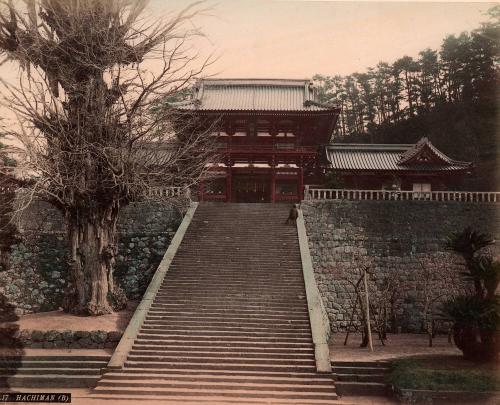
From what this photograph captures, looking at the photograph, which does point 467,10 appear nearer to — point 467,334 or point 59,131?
point 467,334

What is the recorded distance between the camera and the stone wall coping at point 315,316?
10.9m

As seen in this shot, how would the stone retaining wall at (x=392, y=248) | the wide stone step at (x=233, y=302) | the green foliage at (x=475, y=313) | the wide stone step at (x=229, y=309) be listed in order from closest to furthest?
1. the green foliage at (x=475, y=313)
2. the wide stone step at (x=229, y=309)
3. the wide stone step at (x=233, y=302)
4. the stone retaining wall at (x=392, y=248)

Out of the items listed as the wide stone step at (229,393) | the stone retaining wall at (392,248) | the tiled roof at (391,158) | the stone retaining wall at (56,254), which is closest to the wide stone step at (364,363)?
the wide stone step at (229,393)

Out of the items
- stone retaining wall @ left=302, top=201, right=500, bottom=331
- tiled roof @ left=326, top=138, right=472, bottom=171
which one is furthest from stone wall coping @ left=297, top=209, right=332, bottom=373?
tiled roof @ left=326, top=138, right=472, bottom=171

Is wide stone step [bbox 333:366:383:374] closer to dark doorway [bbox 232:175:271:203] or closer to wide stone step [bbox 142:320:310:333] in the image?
wide stone step [bbox 142:320:310:333]

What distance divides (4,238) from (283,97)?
16.3 m

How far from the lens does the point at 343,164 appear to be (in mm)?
26391

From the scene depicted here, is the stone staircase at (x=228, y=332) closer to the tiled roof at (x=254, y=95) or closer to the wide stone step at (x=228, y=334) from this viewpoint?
the wide stone step at (x=228, y=334)

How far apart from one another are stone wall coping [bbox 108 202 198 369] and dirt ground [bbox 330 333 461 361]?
16.2 ft

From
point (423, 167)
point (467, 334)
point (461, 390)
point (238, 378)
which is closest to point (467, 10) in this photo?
point (467, 334)

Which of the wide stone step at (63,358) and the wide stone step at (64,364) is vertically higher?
the wide stone step at (63,358)

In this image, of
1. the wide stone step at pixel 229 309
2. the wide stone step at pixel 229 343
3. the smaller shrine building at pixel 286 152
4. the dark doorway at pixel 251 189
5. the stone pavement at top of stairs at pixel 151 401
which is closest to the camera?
the stone pavement at top of stairs at pixel 151 401

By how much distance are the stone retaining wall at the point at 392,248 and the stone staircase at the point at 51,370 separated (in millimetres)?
9784

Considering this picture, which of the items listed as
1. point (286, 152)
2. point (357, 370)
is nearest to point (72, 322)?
point (357, 370)
